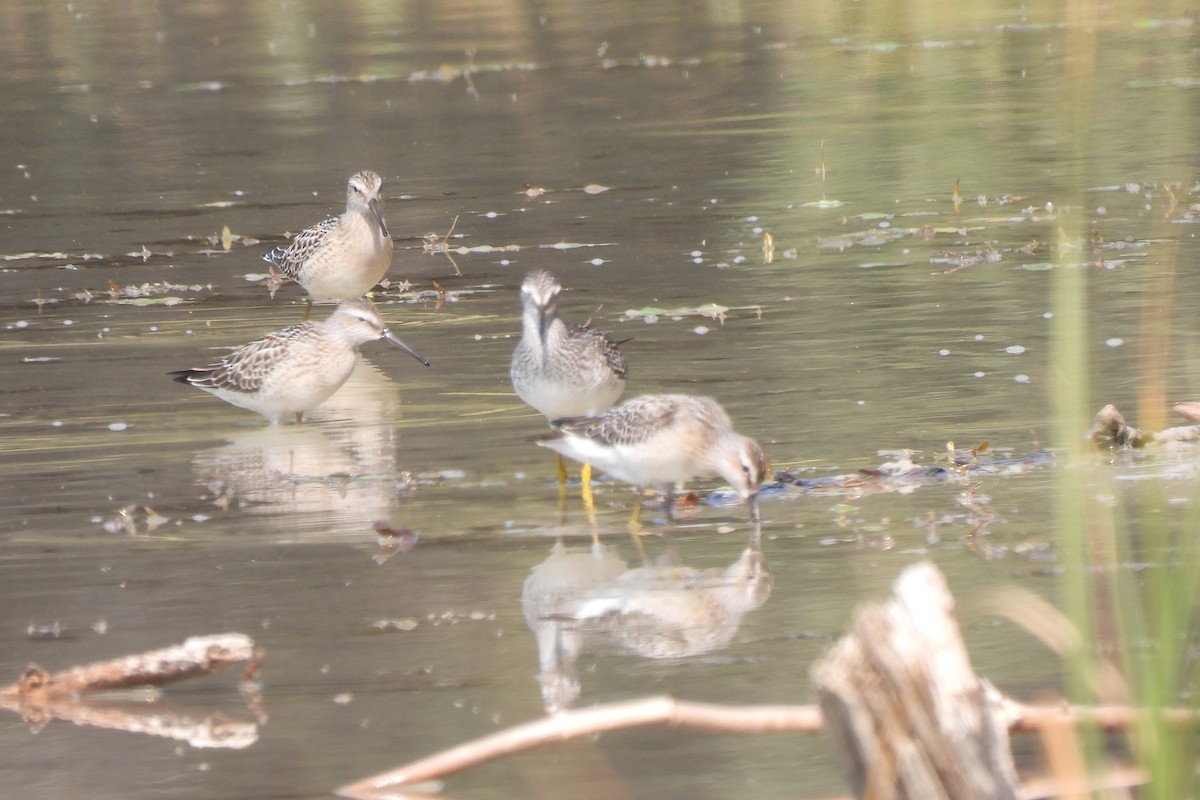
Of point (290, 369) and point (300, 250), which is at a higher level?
point (300, 250)

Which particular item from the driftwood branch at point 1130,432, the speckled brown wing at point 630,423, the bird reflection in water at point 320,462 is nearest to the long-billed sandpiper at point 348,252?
the bird reflection in water at point 320,462

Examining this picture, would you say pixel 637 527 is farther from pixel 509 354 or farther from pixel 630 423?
pixel 509 354

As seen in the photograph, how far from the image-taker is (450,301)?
13.9 metres

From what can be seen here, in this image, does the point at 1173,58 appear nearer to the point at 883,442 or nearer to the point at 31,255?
the point at 31,255

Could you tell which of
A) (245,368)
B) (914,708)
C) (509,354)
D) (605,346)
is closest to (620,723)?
(914,708)

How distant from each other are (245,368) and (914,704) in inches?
295

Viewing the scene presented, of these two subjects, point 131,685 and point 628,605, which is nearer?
point 131,685

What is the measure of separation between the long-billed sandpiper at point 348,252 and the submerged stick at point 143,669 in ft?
25.0

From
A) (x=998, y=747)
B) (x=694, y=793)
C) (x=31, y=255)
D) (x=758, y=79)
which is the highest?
(x=758, y=79)

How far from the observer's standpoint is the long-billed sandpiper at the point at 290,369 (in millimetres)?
10742

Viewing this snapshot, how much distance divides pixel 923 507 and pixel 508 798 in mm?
3061

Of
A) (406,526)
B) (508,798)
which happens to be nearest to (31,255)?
(406,526)

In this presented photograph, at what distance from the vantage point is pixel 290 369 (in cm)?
1072

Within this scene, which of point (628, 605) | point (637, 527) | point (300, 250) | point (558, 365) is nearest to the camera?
point (628, 605)
